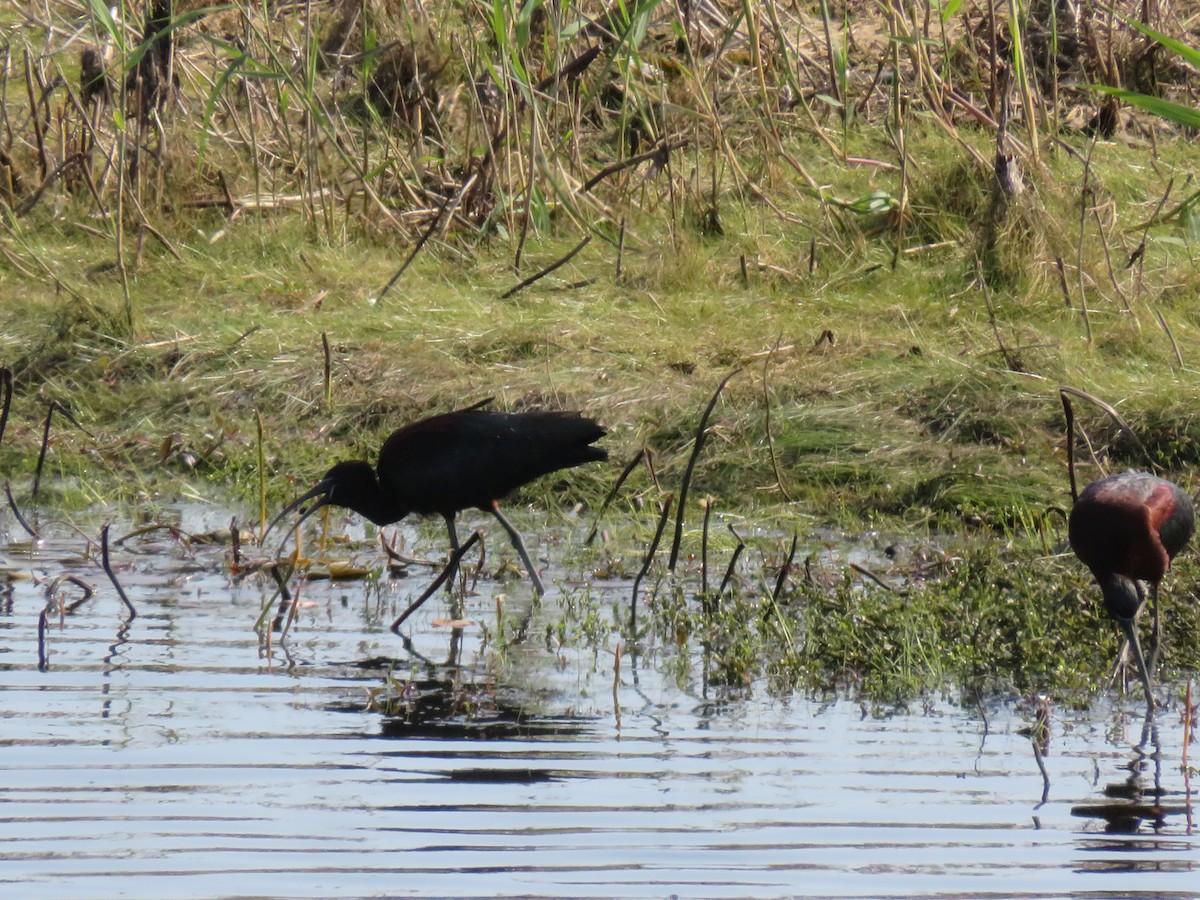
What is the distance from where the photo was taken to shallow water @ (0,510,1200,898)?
3789 mm

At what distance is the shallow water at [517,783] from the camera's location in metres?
3.79

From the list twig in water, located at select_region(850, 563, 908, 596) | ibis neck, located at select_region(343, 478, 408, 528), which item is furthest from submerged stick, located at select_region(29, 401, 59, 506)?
twig in water, located at select_region(850, 563, 908, 596)

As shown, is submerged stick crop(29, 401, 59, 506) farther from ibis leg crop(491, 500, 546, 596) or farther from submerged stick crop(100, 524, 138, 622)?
ibis leg crop(491, 500, 546, 596)

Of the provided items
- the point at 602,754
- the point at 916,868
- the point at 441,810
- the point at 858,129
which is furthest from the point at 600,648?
the point at 858,129

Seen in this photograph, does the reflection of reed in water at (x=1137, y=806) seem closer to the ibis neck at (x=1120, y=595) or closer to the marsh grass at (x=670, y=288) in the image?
the marsh grass at (x=670, y=288)

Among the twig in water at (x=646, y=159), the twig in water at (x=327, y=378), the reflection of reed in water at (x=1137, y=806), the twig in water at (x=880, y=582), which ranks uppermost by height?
the twig in water at (x=646, y=159)

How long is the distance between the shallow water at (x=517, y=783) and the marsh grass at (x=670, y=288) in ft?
1.77

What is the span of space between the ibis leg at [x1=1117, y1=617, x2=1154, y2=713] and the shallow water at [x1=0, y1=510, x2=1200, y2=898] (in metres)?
0.07

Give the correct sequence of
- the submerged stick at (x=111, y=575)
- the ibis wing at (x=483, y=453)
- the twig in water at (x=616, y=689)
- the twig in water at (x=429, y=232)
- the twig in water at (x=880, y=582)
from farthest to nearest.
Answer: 1. the twig in water at (x=429, y=232)
2. the ibis wing at (x=483, y=453)
3. the twig in water at (x=880, y=582)
4. the submerged stick at (x=111, y=575)
5. the twig in water at (x=616, y=689)

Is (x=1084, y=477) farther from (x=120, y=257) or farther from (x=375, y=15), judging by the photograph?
(x=375, y=15)

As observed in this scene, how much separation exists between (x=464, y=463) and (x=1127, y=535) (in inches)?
89.3

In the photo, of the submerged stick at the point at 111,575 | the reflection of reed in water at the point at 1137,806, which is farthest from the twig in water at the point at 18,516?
the reflection of reed in water at the point at 1137,806

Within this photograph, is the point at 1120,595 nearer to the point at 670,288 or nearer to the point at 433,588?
the point at 433,588

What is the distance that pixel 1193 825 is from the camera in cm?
413
